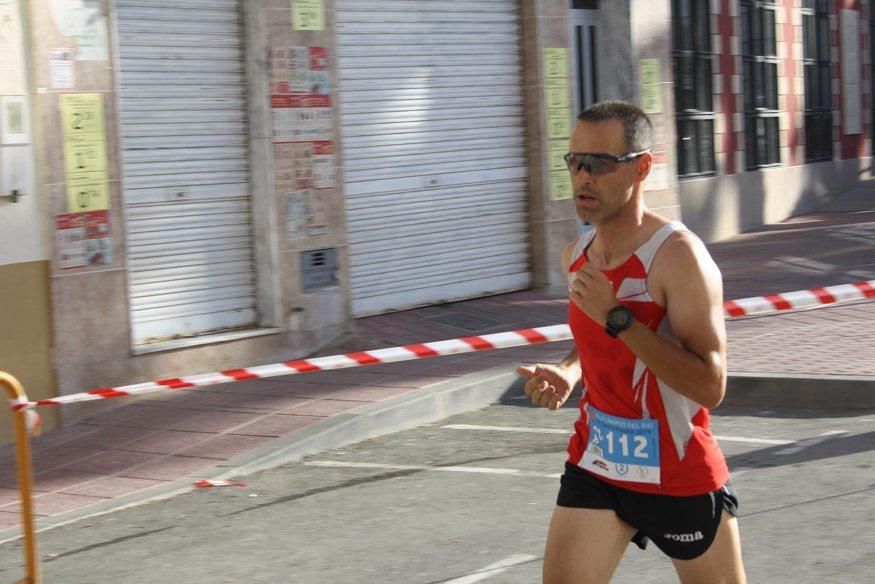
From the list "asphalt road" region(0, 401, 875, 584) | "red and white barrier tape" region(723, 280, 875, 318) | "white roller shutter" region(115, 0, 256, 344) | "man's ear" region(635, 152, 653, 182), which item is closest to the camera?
"man's ear" region(635, 152, 653, 182)

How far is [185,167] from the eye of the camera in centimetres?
1087

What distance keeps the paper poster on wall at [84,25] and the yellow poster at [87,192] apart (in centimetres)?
79

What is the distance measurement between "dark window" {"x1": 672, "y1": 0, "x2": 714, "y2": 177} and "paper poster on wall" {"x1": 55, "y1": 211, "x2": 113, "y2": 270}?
987 cm

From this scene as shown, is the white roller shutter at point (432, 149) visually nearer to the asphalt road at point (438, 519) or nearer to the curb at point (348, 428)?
the curb at point (348, 428)

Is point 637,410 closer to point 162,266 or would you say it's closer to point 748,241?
point 162,266

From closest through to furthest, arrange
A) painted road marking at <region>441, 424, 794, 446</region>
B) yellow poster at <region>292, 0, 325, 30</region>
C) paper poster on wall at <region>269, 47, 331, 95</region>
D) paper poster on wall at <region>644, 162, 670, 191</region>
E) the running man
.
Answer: the running man, painted road marking at <region>441, 424, 794, 446</region>, paper poster on wall at <region>269, 47, 331, 95</region>, yellow poster at <region>292, 0, 325, 30</region>, paper poster on wall at <region>644, 162, 670, 191</region>

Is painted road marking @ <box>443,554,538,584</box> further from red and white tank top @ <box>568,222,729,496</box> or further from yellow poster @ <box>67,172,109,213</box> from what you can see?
yellow poster @ <box>67,172,109,213</box>

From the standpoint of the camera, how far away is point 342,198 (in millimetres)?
11945

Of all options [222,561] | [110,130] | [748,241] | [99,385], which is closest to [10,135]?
[110,130]

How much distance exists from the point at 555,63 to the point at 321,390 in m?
5.76

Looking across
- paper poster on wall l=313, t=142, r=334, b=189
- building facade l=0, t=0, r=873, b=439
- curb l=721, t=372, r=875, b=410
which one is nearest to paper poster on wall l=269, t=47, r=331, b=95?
building facade l=0, t=0, r=873, b=439

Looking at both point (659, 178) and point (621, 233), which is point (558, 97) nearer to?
point (659, 178)

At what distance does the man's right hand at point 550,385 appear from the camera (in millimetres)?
3906

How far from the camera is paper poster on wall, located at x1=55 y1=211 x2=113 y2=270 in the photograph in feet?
31.4
